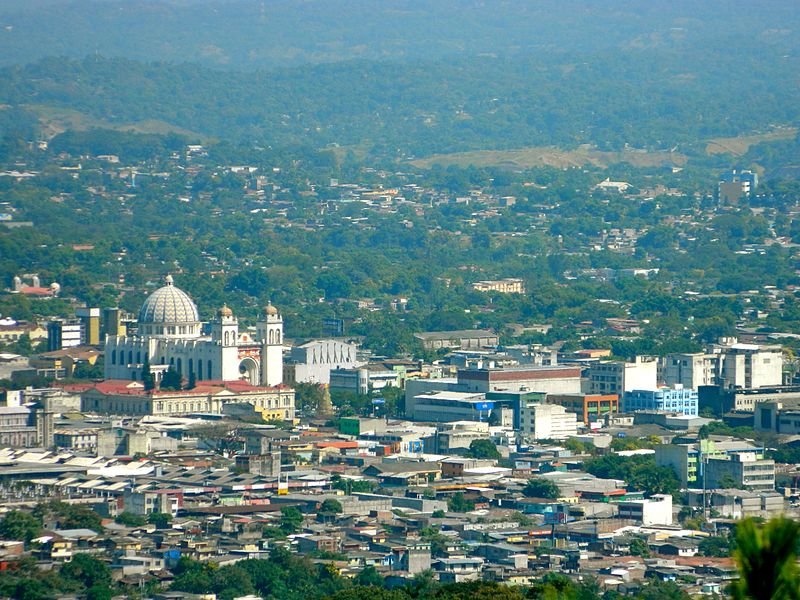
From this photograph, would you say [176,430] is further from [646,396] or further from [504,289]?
[504,289]

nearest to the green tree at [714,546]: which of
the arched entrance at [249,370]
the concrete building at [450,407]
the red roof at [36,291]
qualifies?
the concrete building at [450,407]

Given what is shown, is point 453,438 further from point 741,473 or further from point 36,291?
point 36,291

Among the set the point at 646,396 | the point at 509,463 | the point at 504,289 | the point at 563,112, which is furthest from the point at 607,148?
the point at 509,463

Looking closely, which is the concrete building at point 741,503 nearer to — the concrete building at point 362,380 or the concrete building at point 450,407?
the concrete building at point 450,407

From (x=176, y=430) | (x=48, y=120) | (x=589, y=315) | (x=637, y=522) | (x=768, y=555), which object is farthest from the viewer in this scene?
(x=48, y=120)

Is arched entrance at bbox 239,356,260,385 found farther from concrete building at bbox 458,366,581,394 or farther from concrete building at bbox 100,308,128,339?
concrete building at bbox 100,308,128,339

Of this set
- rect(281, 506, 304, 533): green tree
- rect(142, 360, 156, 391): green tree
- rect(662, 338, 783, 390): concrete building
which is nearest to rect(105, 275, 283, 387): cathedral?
rect(142, 360, 156, 391): green tree
